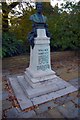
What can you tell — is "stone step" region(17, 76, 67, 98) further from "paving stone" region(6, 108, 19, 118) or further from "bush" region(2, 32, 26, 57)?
"bush" region(2, 32, 26, 57)

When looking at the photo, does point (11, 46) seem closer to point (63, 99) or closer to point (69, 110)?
point (63, 99)

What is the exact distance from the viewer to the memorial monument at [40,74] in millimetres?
3959

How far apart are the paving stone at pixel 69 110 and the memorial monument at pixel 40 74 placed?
1.50 feet

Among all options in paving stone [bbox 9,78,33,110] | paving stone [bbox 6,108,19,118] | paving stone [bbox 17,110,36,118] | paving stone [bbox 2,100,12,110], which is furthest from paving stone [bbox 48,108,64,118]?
paving stone [bbox 2,100,12,110]

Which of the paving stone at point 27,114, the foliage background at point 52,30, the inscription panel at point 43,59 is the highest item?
the foliage background at point 52,30

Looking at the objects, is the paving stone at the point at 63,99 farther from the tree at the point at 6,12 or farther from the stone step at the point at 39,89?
the tree at the point at 6,12

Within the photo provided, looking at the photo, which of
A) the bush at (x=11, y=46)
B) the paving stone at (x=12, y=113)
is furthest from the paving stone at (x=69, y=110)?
the bush at (x=11, y=46)

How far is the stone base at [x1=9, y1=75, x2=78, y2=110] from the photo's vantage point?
11.9 feet

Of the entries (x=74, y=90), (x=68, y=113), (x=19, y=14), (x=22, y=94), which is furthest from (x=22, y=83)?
(x=19, y=14)

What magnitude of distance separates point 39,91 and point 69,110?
2.97ft

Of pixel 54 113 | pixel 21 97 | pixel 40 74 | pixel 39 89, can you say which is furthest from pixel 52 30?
pixel 54 113

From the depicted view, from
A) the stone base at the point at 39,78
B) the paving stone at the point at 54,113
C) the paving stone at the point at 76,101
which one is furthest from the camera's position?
the stone base at the point at 39,78

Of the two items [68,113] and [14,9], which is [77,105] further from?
[14,9]

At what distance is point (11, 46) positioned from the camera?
8883 mm
